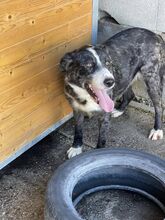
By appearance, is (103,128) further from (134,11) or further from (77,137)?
(134,11)

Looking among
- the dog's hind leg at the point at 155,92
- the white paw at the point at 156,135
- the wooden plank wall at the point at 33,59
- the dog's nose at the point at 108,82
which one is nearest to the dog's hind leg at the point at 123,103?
the dog's hind leg at the point at 155,92

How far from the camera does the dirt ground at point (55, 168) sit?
10.7 ft

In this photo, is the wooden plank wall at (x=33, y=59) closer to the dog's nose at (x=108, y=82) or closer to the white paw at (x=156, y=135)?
the dog's nose at (x=108, y=82)

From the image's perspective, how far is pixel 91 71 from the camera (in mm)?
3252

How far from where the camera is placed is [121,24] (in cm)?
432

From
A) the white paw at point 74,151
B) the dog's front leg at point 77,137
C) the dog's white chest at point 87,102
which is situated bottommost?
the white paw at point 74,151

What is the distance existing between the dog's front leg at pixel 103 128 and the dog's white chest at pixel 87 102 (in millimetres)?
150

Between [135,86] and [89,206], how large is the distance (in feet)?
5.32

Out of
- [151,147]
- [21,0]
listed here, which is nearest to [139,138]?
[151,147]

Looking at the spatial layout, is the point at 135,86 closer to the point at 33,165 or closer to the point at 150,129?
the point at 150,129

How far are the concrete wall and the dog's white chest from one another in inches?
44.2

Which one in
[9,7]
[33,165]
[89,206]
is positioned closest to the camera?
[9,7]

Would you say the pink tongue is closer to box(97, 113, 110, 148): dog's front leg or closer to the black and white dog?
the black and white dog

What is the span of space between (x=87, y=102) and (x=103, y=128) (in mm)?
337
